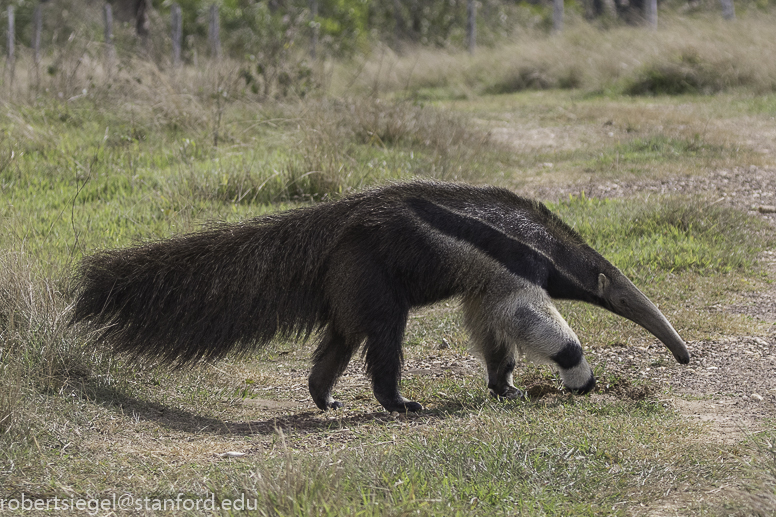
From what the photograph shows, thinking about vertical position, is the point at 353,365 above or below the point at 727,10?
below

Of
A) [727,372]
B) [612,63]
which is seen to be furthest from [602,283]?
[612,63]

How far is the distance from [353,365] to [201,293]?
1.55m

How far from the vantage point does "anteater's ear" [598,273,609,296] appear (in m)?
4.44

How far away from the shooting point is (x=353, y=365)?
546 centimetres

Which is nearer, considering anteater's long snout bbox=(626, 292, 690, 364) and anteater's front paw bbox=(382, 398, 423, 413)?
anteater's front paw bbox=(382, 398, 423, 413)

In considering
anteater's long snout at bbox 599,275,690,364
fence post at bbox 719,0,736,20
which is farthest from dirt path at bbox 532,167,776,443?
fence post at bbox 719,0,736,20

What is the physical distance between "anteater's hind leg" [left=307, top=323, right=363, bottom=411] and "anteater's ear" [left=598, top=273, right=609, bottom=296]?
4.71 ft

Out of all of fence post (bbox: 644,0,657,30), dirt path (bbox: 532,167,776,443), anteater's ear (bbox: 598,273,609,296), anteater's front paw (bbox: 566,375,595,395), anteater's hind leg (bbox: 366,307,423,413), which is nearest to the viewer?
dirt path (bbox: 532,167,776,443)

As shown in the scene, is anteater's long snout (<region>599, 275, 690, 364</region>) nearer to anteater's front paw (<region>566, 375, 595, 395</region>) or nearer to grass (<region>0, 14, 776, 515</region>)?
grass (<region>0, 14, 776, 515</region>)

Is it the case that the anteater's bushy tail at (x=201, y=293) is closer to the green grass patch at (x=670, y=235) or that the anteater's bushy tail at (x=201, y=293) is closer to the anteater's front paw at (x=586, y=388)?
the anteater's front paw at (x=586, y=388)

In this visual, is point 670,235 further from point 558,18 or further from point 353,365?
point 558,18

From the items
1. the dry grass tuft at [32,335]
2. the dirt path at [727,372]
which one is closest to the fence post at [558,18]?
the dirt path at [727,372]

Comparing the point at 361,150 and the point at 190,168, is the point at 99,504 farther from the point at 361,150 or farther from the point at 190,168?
the point at 361,150

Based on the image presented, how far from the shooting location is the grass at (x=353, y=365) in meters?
3.16
